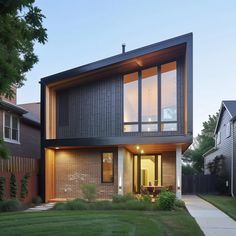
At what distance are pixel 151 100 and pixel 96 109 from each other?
9.62 ft

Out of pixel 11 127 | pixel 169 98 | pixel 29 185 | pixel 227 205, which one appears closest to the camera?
pixel 227 205

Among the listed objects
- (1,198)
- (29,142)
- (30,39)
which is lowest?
(1,198)

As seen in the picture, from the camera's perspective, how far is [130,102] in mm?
22641

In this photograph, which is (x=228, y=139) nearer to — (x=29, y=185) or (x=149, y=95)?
(x=149, y=95)

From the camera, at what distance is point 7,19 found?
6348mm

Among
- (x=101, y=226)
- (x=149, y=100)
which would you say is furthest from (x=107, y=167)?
(x=101, y=226)

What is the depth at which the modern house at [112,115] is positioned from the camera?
21719mm

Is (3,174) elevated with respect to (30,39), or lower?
lower

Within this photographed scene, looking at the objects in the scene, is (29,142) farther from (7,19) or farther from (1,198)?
(7,19)

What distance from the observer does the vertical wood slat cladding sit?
73.7ft

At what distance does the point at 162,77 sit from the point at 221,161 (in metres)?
14.1

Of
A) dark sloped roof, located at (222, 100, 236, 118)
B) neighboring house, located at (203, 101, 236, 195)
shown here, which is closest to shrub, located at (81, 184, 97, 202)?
neighboring house, located at (203, 101, 236, 195)

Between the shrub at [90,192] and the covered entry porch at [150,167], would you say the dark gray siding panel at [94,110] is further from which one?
the shrub at [90,192]

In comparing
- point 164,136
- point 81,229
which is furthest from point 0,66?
point 164,136
